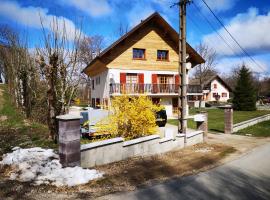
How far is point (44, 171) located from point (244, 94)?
129ft

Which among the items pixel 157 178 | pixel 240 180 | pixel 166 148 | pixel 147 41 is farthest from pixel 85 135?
pixel 147 41

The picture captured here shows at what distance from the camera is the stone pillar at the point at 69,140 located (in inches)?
277

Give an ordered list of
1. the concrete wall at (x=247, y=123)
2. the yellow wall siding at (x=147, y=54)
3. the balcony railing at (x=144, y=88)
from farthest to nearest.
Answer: the yellow wall siding at (x=147, y=54) < the balcony railing at (x=144, y=88) < the concrete wall at (x=247, y=123)

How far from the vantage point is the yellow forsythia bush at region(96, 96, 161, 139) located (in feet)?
33.7

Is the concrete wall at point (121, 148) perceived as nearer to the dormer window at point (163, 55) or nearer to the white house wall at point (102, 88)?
the white house wall at point (102, 88)

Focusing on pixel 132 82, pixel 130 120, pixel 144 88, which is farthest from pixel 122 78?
pixel 130 120

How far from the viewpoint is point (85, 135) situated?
500 inches

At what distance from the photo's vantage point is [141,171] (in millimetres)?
7727

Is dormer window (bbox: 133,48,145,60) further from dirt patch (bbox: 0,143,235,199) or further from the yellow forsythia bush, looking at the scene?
dirt patch (bbox: 0,143,235,199)

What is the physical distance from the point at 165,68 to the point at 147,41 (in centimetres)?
330

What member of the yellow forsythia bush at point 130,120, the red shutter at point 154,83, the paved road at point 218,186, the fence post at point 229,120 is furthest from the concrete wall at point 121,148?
the red shutter at point 154,83

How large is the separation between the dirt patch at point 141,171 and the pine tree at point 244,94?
31.8 m

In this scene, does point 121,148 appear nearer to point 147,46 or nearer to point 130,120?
point 130,120

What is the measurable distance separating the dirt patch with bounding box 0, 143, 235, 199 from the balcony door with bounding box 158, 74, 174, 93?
50.4 feet
